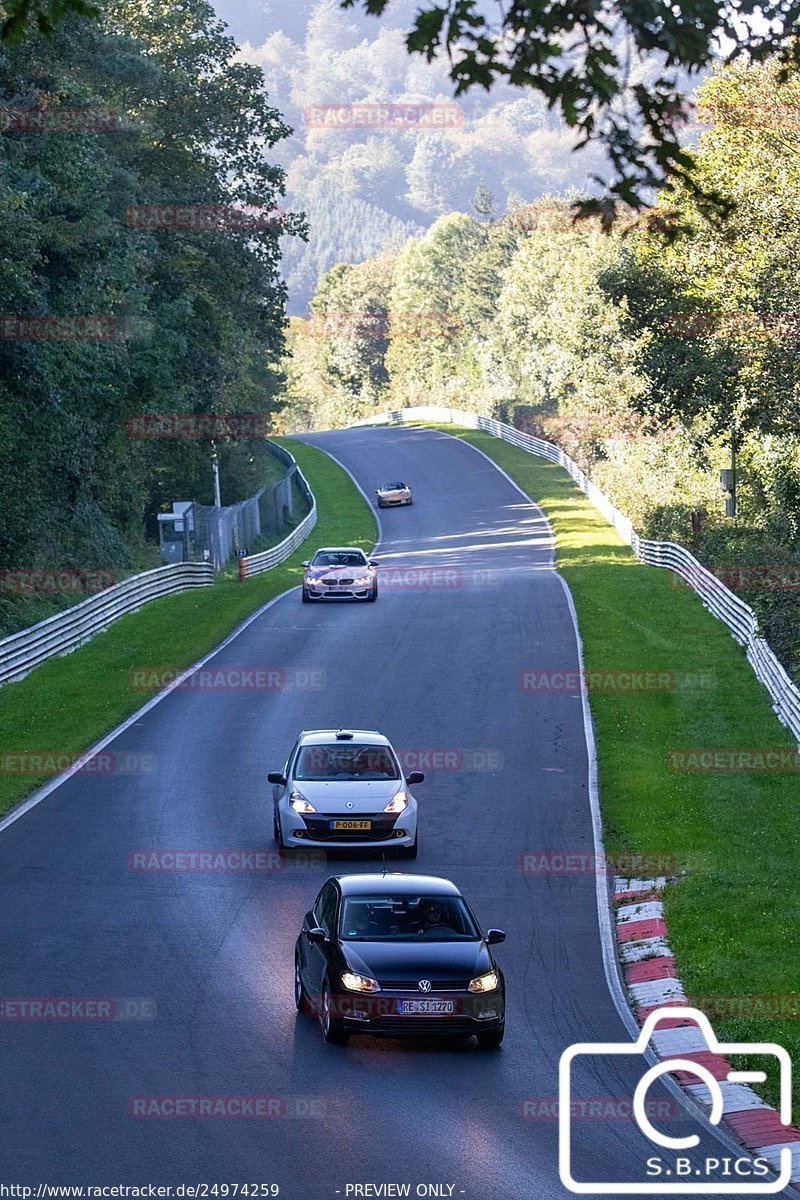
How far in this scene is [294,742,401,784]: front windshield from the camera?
20.8 metres

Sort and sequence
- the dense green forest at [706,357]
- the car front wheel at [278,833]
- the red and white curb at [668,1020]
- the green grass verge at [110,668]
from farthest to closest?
the dense green forest at [706,357] < the green grass verge at [110,668] < the car front wheel at [278,833] < the red and white curb at [668,1020]

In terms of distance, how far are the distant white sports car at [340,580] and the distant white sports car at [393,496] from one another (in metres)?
34.3

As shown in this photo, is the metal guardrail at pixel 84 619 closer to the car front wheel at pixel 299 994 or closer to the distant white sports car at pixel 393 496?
the car front wheel at pixel 299 994

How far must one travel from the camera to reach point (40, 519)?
40.5 m

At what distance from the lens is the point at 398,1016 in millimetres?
12812

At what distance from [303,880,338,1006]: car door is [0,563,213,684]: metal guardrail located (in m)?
19.0

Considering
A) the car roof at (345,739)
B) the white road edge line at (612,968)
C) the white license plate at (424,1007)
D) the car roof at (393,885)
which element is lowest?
the white road edge line at (612,968)

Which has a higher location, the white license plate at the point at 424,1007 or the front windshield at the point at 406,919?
the front windshield at the point at 406,919

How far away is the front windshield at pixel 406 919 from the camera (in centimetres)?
1366

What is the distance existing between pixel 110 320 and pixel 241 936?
2814 centimetres

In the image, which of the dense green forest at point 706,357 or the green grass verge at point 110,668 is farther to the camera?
the dense green forest at point 706,357

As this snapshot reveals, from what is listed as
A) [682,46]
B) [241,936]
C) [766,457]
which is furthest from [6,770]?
[766,457]

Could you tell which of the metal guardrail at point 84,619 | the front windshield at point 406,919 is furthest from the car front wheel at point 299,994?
the metal guardrail at point 84,619

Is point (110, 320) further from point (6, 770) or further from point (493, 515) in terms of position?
point (493, 515)
